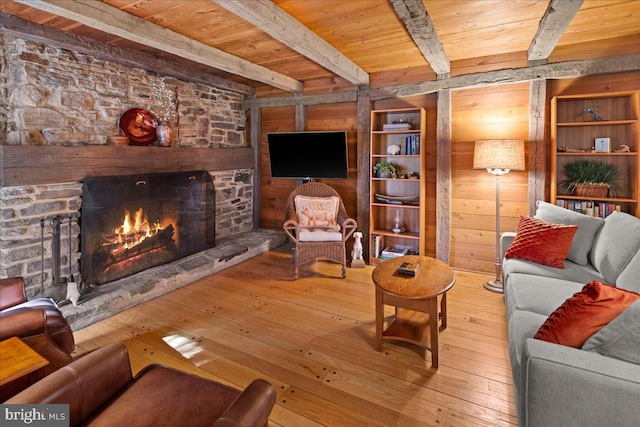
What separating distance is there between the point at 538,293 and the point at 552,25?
Result: 1.96m

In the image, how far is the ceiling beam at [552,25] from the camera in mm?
2279

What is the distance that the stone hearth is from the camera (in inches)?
111

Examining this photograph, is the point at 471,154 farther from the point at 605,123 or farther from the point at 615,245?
the point at 615,245

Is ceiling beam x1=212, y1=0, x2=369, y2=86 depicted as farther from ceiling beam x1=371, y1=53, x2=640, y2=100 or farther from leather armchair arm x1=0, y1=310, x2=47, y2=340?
leather armchair arm x1=0, y1=310, x2=47, y2=340

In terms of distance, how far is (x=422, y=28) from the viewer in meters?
2.62

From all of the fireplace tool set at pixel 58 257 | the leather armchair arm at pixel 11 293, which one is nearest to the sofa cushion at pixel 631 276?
the leather armchair arm at pixel 11 293

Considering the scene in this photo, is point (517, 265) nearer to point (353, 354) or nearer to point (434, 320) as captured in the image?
point (434, 320)

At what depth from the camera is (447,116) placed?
13.0 ft

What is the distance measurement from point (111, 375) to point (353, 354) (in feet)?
4.91

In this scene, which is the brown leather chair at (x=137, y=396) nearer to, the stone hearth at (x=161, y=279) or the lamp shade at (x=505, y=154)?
the stone hearth at (x=161, y=279)

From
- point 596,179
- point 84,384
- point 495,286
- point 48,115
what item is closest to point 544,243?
point 495,286

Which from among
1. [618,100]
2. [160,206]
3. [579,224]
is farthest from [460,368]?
[160,206]

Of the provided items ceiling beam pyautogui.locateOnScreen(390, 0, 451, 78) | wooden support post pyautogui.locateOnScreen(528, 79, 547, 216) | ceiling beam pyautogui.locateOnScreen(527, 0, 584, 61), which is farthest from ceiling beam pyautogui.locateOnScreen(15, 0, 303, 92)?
wooden support post pyautogui.locateOnScreen(528, 79, 547, 216)

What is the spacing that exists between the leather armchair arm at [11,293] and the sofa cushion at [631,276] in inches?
137
